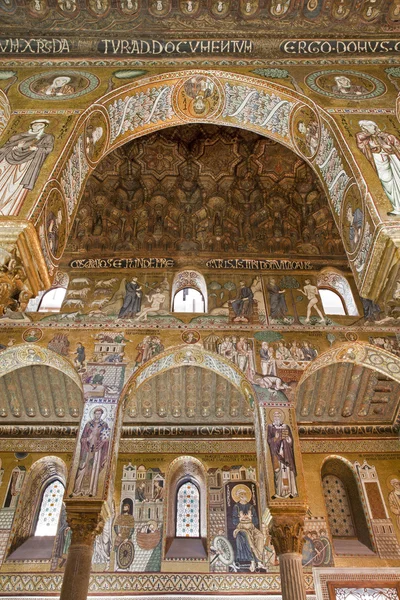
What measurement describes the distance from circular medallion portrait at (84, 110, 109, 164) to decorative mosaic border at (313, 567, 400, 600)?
911 centimetres

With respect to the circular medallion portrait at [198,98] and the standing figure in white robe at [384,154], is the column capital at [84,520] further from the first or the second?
the circular medallion portrait at [198,98]

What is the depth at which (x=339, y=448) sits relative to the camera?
11.5m

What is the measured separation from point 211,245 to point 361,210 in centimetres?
578

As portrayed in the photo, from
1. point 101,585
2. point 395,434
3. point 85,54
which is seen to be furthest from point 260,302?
point 101,585

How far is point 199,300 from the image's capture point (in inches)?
432

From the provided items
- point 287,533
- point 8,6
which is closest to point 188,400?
point 287,533

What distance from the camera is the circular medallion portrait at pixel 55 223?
5.88 meters

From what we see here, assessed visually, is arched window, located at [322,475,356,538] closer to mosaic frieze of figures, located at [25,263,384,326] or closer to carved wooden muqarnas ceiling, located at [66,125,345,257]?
mosaic frieze of figures, located at [25,263,384,326]

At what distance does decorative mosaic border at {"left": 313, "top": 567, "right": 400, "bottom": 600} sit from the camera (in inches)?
384

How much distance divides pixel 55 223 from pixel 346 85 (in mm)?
4997

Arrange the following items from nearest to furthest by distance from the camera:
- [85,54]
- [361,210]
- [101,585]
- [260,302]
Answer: [361,210] < [85,54] < [101,585] < [260,302]

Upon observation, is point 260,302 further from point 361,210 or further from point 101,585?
point 101,585

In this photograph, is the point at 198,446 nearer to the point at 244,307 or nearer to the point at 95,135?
the point at 244,307

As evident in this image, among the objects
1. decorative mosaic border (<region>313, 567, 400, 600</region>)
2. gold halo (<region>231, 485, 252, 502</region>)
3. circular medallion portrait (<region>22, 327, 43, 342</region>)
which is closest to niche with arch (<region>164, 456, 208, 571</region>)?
gold halo (<region>231, 485, 252, 502</region>)
